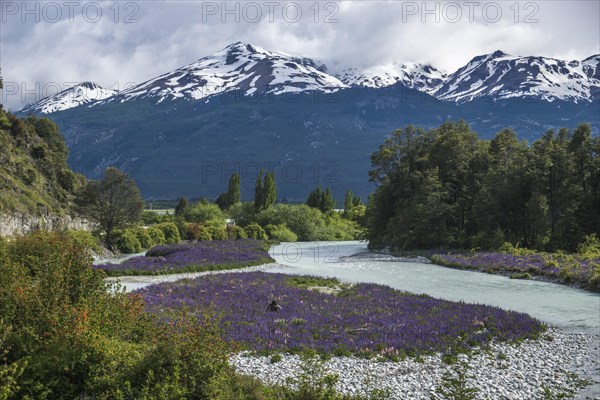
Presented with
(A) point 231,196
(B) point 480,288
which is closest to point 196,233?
(A) point 231,196

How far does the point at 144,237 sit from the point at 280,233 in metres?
30.1

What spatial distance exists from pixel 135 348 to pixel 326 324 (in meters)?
10.3

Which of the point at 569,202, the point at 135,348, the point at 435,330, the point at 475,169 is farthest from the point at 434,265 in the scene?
the point at 135,348

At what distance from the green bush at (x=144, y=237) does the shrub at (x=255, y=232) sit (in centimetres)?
2311

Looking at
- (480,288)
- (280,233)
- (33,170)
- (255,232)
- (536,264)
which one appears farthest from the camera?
(280,233)

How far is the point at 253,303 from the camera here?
23.5 meters

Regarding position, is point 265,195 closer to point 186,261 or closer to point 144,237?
point 144,237

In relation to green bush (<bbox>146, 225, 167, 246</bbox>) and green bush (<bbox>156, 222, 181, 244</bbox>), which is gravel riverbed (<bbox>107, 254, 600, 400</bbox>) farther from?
green bush (<bbox>156, 222, 181, 244</bbox>)

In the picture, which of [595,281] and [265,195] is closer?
[595,281]

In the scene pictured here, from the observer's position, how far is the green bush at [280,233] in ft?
288

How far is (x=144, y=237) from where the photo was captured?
62375mm

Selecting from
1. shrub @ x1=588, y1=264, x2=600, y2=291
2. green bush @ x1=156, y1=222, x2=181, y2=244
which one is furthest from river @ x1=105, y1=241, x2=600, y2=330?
green bush @ x1=156, y1=222, x2=181, y2=244

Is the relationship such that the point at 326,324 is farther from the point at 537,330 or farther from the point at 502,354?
the point at 537,330

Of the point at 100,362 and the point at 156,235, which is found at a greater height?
the point at 100,362
